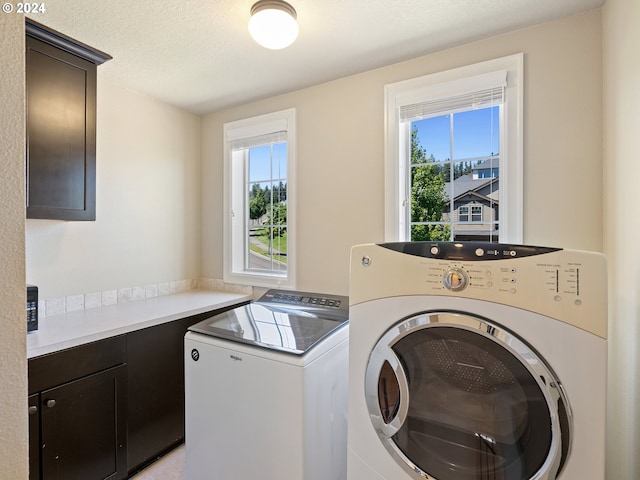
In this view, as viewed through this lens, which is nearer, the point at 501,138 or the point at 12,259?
the point at 12,259

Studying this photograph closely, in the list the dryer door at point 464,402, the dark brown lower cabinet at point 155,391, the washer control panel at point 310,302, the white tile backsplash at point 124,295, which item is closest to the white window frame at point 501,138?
the washer control panel at point 310,302

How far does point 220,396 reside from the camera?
57.9 inches

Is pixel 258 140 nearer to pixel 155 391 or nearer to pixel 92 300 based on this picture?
A: pixel 92 300

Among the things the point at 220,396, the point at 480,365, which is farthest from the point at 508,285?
the point at 220,396

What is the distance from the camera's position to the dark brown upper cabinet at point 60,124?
1590mm

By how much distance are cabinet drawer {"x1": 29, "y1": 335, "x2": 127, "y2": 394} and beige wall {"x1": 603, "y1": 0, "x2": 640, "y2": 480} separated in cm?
223

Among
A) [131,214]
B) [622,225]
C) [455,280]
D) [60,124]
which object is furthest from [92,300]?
[622,225]

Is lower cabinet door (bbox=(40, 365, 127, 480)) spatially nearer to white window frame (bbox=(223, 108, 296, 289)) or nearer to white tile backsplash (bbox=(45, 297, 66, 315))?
white tile backsplash (bbox=(45, 297, 66, 315))

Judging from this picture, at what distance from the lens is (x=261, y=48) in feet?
5.98

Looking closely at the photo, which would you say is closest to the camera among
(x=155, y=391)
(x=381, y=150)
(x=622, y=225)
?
(x=622, y=225)

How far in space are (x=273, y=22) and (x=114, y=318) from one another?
1800 mm

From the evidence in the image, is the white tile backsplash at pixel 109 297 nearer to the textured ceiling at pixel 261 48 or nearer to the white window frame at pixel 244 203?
the white window frame at pixel 244 203

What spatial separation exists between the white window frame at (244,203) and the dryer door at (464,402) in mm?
1380

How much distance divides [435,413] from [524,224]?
1.13 meters
